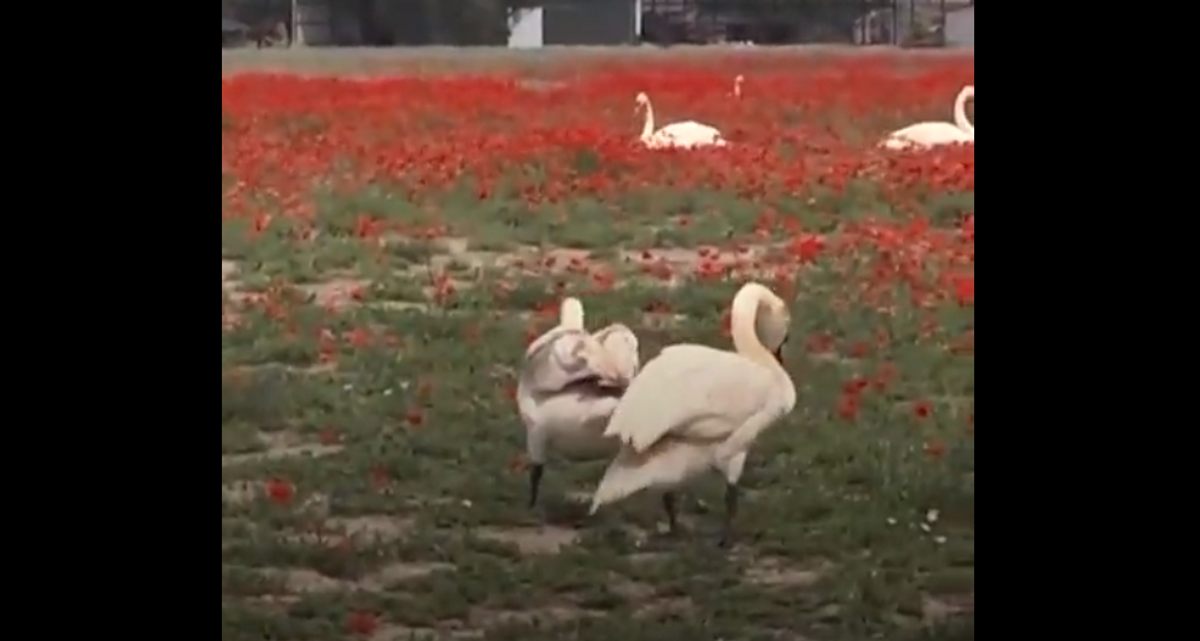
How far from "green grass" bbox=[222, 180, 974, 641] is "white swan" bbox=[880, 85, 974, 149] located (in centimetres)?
22

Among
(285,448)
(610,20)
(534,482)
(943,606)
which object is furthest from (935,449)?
(285,448)

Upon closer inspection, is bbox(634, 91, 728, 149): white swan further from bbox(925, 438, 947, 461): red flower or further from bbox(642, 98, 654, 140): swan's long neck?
bbox(925, 438, 947, 461): red flower

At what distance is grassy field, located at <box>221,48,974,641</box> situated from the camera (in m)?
1.97

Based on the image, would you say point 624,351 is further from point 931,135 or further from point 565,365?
point 931,135

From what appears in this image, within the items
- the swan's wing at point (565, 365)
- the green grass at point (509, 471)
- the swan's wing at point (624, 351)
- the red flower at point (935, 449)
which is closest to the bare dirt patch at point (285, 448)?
the green grass at point (509, 471)

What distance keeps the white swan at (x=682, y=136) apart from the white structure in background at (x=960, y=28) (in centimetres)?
33

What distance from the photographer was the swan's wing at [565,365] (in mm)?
1988

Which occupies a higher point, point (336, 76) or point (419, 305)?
point (336, 76)

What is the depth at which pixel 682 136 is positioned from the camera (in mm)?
2041

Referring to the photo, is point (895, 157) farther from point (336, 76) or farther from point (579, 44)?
point (336, 76)
